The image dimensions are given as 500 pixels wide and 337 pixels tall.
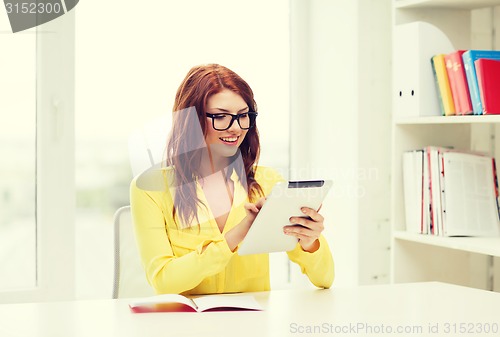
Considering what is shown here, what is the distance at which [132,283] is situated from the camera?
85.9 inches

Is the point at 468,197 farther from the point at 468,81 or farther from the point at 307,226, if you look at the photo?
the point at 307,226

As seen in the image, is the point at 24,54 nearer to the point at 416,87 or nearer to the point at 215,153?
the point at 215,153

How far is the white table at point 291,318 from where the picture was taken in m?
1.54

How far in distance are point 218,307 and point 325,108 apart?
5.39 feet

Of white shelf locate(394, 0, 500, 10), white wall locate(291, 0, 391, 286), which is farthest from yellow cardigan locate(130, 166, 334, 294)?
white shelf locate(394, 0, 500, 10)

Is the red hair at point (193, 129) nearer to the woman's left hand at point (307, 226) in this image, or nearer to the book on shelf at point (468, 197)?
the woman's left hand at point (307, 226)

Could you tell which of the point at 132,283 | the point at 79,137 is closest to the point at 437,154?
the point at 132,283

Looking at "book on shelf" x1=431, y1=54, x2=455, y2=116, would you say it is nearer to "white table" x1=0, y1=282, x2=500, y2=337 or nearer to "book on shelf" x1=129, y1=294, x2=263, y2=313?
"white table" x1=0, y1=282, x2=500, y2=337

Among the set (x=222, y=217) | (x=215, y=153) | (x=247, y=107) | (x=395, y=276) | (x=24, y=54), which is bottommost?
(x=395, y=276)

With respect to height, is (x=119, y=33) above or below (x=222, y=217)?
above

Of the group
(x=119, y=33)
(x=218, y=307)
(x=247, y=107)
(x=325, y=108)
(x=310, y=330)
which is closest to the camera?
(x=310, y=330)

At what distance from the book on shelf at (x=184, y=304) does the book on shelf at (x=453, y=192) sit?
3.49 feet

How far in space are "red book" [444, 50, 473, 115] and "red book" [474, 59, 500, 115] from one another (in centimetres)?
6

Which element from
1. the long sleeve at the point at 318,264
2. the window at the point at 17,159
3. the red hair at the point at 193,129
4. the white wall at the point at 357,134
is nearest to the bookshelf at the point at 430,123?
the white wall at the point at 357,134
